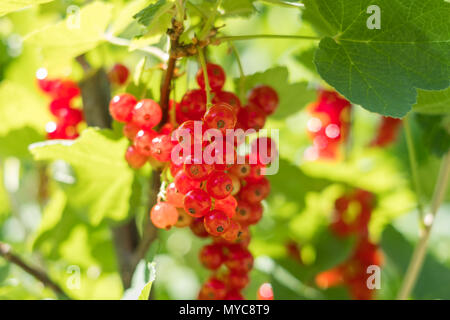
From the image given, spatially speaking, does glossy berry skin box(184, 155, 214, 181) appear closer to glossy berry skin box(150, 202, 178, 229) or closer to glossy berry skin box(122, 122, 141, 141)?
glossy berry skin box(150, 202, 178, 229)

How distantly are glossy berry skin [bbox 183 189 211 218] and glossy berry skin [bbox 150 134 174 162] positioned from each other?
0.08m

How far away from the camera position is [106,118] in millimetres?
1215

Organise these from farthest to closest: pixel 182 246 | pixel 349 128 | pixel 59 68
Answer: pixel 182 246 → pixel 349 128 → pixel 59 68

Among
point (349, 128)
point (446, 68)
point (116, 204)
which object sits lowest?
point (116, 204)

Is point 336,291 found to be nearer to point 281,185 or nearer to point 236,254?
point 281,185

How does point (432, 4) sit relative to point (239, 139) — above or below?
above

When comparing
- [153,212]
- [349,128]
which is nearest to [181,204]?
[153,212]

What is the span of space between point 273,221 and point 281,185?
0.73 feet

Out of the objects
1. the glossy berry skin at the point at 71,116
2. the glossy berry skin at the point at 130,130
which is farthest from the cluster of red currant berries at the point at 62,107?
the glossy berry skin at the point at 130,130

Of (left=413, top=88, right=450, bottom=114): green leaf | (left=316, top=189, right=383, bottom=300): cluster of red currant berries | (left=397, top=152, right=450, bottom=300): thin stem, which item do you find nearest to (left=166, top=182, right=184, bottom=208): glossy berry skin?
(left=413, top=88, right=450, bottom=114): green leaf

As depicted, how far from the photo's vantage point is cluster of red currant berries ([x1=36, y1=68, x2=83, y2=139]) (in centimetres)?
123

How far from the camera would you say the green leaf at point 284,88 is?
1049 millimetres

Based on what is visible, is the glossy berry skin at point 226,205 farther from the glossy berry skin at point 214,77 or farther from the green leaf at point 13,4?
the green leaf at point 13,4

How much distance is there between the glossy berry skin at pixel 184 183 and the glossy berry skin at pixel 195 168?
0.01 m
